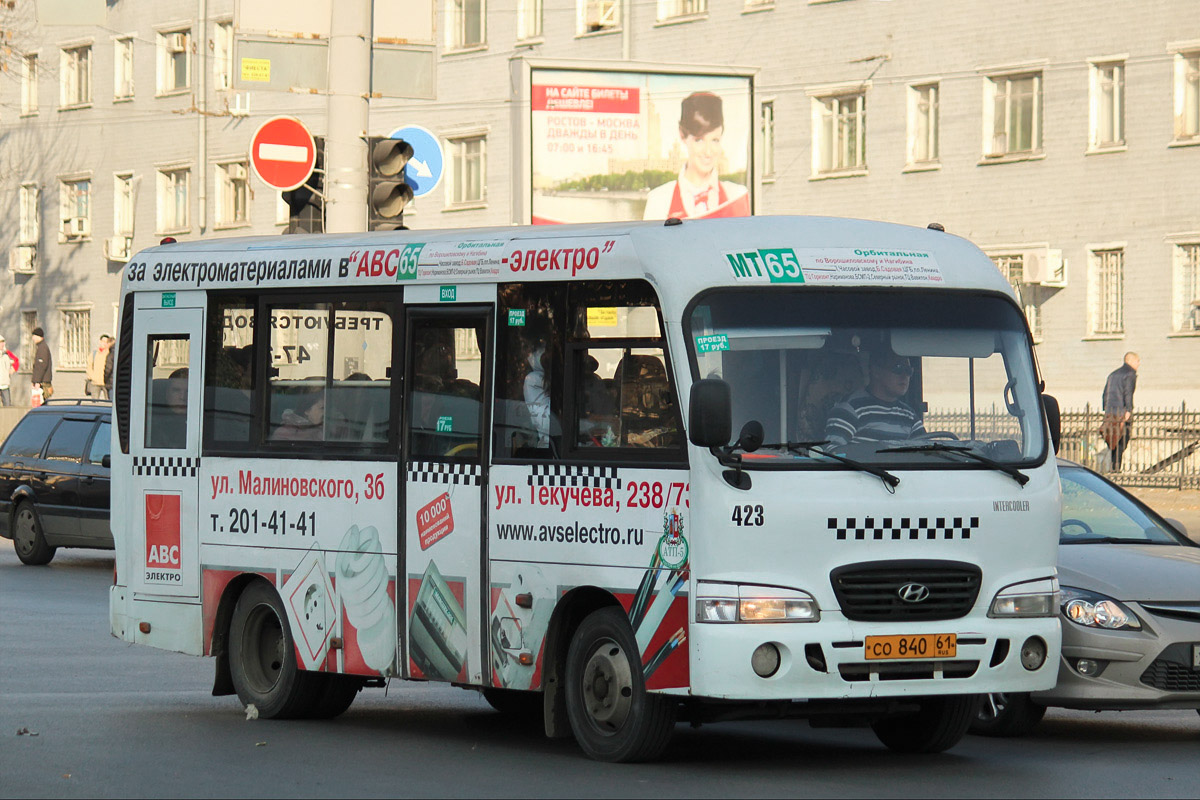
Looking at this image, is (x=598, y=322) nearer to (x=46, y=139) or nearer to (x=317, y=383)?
(x=317, y=383)

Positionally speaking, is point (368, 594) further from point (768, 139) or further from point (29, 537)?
point (768, 139)

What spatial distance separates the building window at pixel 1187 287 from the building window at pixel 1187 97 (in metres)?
1.96

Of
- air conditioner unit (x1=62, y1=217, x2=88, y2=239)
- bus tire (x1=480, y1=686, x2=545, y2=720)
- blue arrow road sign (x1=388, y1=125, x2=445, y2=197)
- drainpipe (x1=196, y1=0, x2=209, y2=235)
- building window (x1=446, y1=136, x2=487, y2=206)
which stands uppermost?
drainpipe (x1=196, y1=0, x2=209, y2=235)

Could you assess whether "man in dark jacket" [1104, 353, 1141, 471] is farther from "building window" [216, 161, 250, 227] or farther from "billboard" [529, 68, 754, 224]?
"building window" [216, 161, 250, 227]

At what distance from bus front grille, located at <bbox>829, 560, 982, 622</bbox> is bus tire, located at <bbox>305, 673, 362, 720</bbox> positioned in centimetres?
349

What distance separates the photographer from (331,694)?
38.5 ft

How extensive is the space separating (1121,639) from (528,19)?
38.9 meters

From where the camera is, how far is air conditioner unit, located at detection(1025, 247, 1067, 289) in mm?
38656

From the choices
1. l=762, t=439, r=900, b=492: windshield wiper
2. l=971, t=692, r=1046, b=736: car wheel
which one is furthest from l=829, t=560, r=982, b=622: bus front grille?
l=971, t=692, r=1046, b=736: car wheel

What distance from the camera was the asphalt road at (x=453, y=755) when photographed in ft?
29.3

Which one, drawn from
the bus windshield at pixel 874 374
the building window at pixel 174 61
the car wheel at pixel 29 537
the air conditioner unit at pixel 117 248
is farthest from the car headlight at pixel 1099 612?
the air conditioner unit at pixel 117 248

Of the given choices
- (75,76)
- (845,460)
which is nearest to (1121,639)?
(845,460)

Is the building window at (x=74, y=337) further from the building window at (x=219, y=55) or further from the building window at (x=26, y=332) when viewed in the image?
the building window at (x=219, y=55)

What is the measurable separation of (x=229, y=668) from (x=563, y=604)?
292 centimetres
